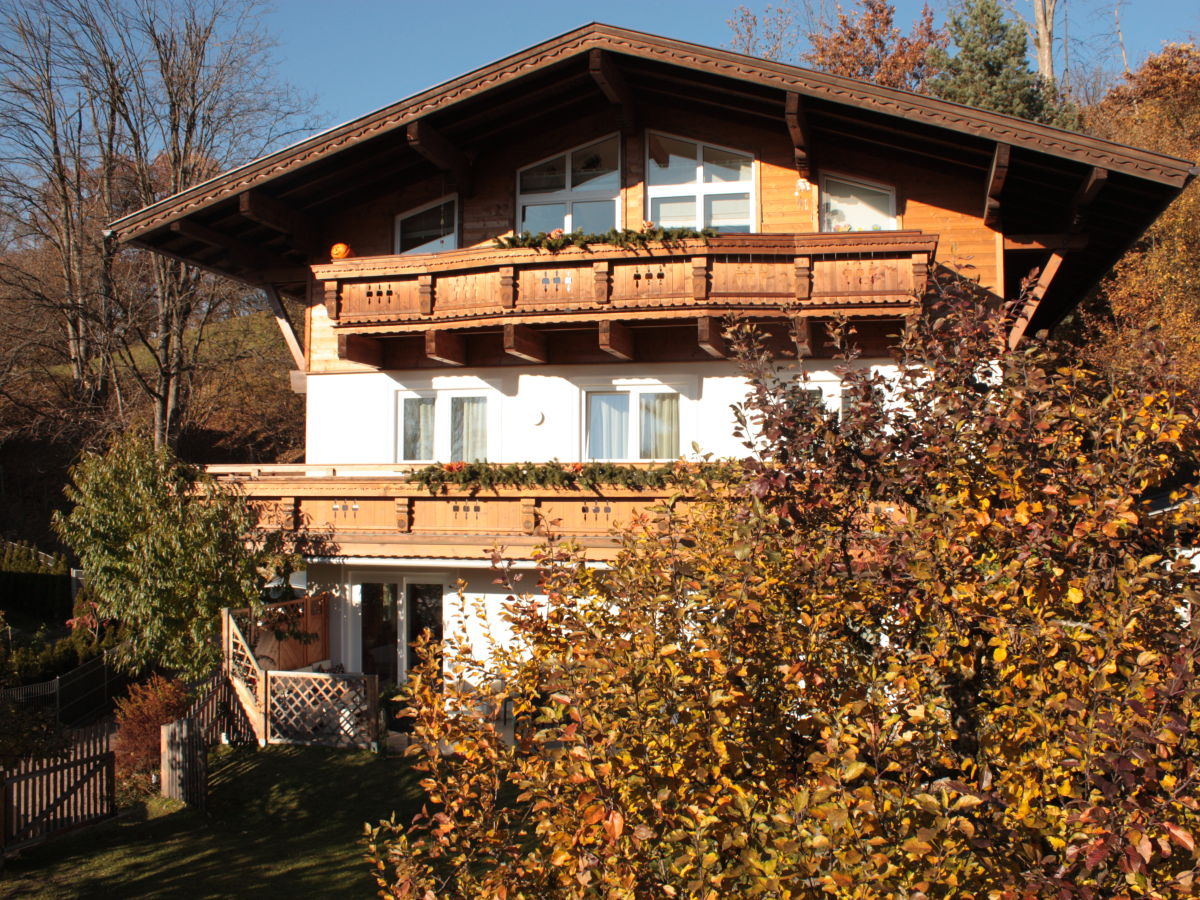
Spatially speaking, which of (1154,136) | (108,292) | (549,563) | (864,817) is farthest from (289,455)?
(864,817)

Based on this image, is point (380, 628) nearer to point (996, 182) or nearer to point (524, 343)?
point (524, 343)

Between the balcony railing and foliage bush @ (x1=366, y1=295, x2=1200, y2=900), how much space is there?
1036cm

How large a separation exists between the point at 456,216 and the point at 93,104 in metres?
18.7

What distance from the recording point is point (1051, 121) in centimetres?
3278

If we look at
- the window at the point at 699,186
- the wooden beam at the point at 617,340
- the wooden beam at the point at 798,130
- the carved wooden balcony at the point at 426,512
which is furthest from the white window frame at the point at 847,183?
the carved wooden balcony at the point at 426,512

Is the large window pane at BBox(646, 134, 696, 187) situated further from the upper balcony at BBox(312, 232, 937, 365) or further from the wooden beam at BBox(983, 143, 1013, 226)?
the wooden beam at BBox(983, 143, 1013, 226)

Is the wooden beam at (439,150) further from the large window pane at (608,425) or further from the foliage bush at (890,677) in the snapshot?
the foliage bush at (890,677)

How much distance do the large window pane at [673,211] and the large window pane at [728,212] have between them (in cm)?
27

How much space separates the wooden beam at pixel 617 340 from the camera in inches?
659

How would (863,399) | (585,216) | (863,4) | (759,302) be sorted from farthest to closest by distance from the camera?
(863,4)
(585,216)
(759,302)
(863,399)

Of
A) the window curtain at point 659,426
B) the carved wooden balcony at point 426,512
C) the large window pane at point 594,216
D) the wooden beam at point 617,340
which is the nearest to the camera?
the carved wooden balcony at point 426,512

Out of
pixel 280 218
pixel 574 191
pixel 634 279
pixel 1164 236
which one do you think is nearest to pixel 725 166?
pixel 574 191

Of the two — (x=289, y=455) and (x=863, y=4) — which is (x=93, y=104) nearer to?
(x=289, y=455)

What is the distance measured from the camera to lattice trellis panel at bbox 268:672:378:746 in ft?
54.0
